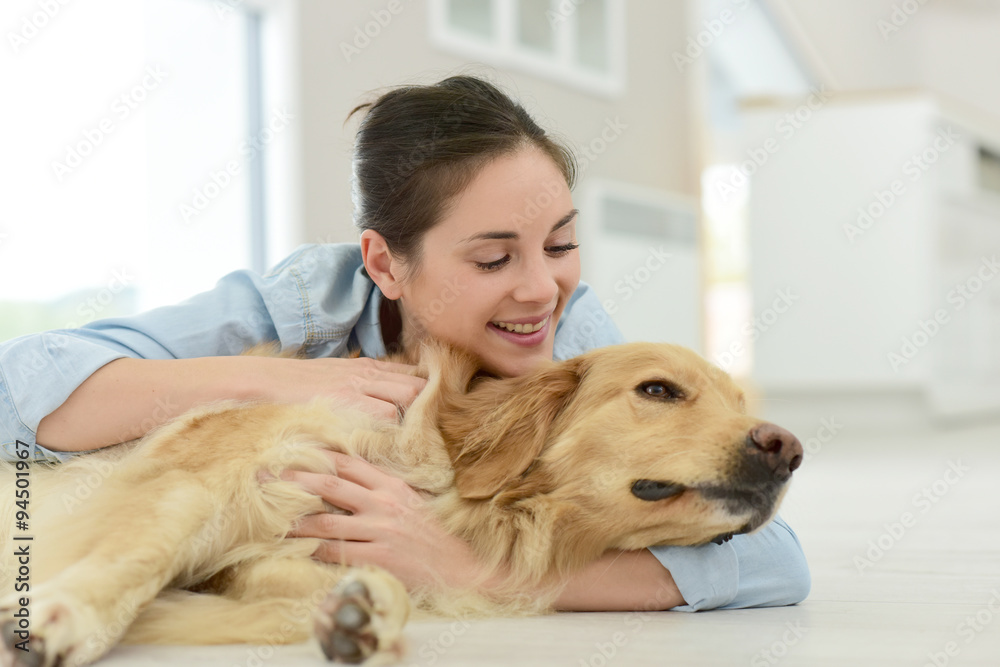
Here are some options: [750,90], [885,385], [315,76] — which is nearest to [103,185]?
[315,76]

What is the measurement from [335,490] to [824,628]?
81 cm

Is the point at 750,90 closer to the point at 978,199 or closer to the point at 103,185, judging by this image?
the point at 978,199

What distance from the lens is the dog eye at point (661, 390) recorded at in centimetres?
153

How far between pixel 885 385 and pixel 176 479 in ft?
20.3

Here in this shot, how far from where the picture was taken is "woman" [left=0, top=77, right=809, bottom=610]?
1.52 metres

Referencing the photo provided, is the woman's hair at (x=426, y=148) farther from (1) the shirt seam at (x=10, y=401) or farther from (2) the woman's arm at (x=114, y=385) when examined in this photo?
(1) the shirt seam at (x=10, y=401)

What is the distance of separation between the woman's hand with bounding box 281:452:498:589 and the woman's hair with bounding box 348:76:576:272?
1.75ft

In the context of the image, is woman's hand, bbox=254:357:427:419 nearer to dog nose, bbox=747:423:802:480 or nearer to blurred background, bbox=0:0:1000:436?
dog nose, bbox=747:423:802:480

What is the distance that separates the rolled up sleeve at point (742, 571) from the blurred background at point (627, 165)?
1.06 m

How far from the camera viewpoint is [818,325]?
22.0 ft

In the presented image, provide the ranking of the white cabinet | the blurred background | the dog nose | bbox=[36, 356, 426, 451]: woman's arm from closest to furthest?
the dog nose < bbox=[36, 356, 426, 451]: woman's arm < the blurred background < the white cabinet

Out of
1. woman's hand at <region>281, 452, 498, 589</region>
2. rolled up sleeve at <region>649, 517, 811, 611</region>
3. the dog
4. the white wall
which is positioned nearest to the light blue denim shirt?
rolled up sleeve at <region>649, 517, 811, 611</region>

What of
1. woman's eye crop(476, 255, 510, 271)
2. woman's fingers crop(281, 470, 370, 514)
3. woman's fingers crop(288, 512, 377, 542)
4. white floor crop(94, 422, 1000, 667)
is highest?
woman's eye crop(476, 255, 510, 271)

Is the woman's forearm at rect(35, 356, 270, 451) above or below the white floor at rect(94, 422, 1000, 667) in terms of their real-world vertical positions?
above
